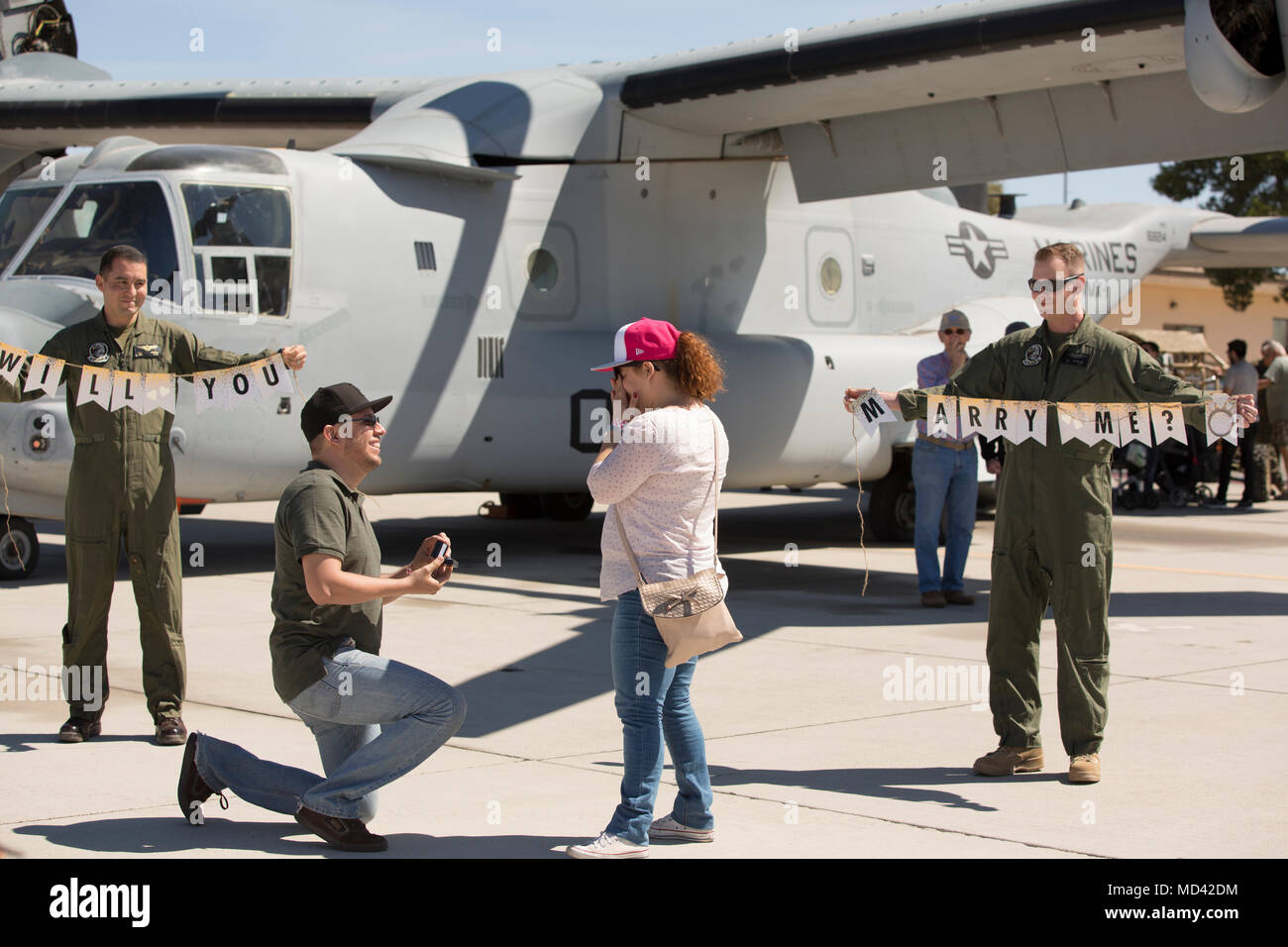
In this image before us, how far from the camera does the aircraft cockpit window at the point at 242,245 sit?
1091cm

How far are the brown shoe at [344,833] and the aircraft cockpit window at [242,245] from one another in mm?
6804

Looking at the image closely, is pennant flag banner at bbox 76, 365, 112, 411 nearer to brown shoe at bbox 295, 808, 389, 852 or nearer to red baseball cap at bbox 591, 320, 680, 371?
brown shoe at bbox 295, 808, 389, 852

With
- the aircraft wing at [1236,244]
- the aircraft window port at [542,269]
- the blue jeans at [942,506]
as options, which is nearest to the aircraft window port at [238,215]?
the aircraft window port at [542,269]

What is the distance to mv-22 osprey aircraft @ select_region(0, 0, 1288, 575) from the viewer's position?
10844 mm

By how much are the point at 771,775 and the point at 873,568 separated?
7.17m

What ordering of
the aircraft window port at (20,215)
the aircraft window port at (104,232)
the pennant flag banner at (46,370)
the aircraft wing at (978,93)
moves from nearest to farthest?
the pennant flag banner at (46,370)
the aircraft wing at (978,93)
the aircraft window port at (104,232)
the aircraft window port at (20,215)

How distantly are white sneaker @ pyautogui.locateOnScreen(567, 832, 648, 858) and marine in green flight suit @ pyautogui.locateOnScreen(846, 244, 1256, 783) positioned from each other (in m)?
1.90

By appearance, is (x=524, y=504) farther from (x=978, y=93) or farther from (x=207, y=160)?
(x=978, y=93)

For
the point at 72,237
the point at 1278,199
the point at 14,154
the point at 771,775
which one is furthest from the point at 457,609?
the point at 1278,199

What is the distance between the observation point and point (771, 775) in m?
6.00

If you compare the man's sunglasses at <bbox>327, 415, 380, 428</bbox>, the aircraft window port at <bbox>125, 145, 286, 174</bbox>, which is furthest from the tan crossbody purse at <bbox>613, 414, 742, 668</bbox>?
the aircraft window port at <bbox>125, 145, 286, 174</bbox>

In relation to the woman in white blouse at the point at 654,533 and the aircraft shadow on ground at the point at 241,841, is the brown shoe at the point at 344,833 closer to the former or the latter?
the aircraft shadow on ground at the point at 241,841

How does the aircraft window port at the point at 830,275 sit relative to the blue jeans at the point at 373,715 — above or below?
above
